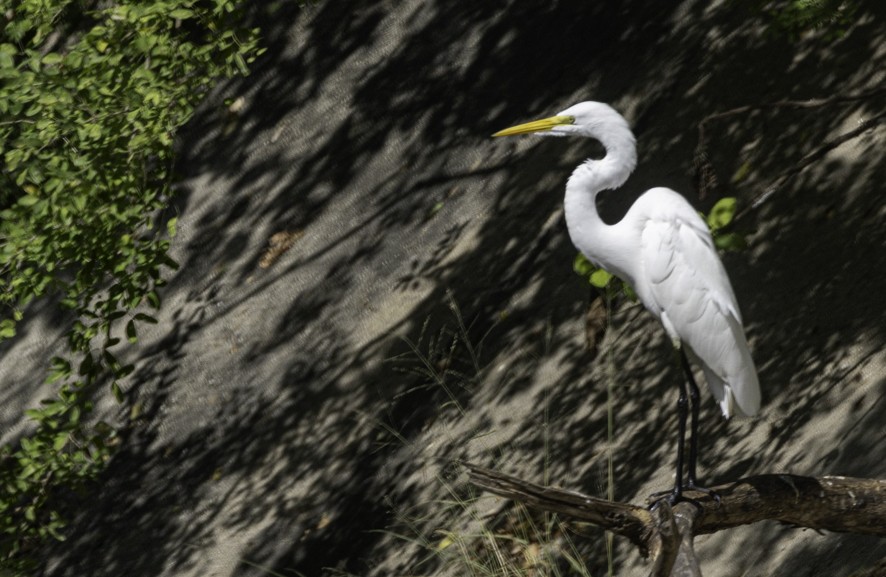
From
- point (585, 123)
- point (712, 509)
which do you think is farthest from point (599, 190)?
point (712, 509)

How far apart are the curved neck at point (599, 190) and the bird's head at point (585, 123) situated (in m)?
0.01

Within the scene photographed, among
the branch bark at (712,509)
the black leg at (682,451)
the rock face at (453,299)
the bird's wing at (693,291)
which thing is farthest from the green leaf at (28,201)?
the black leg at (682,451)

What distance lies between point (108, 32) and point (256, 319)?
261 cm

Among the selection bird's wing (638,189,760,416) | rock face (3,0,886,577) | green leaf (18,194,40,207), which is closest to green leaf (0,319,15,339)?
green leaf (18,194,40,207)

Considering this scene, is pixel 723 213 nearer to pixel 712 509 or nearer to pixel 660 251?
pixel 660 251

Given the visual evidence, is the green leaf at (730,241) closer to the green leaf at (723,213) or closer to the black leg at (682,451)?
the green leaf at (723,213)

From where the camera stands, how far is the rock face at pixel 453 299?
4602mm

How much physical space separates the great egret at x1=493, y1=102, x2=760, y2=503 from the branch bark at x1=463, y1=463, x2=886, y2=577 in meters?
0.19

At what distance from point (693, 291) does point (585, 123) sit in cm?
60

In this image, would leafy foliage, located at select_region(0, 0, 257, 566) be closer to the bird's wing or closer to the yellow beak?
the yellow beak

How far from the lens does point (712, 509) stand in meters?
3.14

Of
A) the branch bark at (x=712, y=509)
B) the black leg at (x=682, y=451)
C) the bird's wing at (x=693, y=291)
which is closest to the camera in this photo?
the branch bark at (x=712, y=509)

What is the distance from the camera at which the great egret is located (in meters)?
3.33

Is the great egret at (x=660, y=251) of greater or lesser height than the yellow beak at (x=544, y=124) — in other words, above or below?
below
